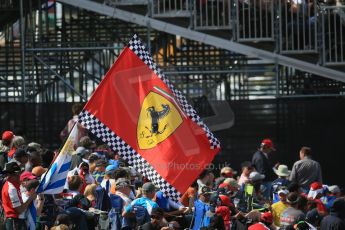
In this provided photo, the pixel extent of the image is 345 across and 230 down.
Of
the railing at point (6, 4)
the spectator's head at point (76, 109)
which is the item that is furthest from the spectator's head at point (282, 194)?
the railing at point (6, 4)

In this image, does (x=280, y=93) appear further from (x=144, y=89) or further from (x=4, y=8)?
(x=144, y=89)

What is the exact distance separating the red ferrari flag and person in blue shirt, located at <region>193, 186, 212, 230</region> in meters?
1.25

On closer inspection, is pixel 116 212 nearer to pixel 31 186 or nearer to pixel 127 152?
pixel 127 152

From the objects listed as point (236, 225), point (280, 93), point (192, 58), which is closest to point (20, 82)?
point (192, 58)

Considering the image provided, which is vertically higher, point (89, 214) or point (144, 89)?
point (144, 89)

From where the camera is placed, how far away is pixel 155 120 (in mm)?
17266

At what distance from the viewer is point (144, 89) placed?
17.4 meters

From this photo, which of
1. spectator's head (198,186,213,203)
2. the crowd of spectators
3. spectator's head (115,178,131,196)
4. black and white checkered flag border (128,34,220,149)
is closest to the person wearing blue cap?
the crowd of spectators

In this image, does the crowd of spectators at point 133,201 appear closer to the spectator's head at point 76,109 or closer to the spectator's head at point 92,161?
the spectator's head at point 92,161

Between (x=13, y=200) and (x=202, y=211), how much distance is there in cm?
288

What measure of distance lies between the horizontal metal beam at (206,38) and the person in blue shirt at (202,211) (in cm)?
760

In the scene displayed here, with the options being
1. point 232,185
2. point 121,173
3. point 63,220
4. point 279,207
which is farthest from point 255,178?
point 63,220

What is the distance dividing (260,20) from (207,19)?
100cm

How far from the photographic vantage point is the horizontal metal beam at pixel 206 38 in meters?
25.8
